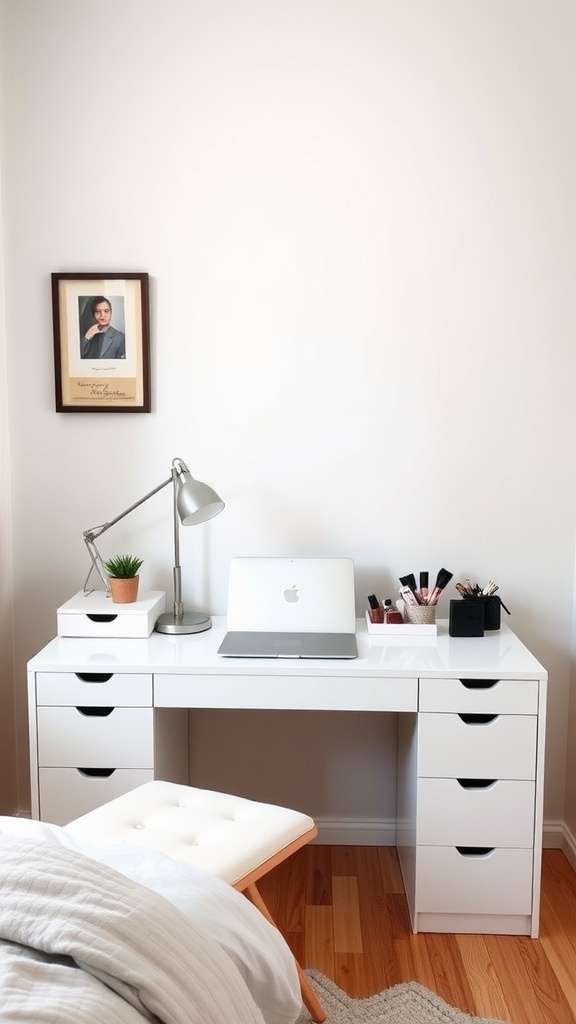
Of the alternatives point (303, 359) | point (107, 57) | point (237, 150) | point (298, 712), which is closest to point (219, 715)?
point (298, 712)

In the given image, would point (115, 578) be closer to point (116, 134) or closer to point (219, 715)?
point (219, 715)

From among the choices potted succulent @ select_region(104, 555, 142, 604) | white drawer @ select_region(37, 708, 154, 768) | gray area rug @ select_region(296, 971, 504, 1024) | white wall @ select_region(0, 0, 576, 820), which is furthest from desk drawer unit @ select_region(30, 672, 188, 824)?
gray area rug @ select_region(296, 971, 504, 1024)

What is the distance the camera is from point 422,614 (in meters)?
2.47

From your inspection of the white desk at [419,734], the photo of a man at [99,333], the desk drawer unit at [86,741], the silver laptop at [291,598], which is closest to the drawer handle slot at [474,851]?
the white desk at [419,734]

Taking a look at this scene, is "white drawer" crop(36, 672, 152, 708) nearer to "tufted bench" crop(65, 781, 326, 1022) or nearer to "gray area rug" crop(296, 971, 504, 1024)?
"tufted bench" crop(65, 781, 326, 1022)

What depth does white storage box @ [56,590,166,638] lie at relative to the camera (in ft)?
7.94

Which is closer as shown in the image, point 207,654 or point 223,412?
point 207,654

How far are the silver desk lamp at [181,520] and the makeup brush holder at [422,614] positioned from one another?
0.56m

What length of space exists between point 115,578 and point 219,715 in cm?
59

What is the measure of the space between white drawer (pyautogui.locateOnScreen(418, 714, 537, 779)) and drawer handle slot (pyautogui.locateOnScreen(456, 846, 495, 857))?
0.21 metres

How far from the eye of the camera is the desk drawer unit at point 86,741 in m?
2.27

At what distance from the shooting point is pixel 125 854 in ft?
5.26

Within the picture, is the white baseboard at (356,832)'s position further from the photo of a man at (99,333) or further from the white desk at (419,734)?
the photo of a man at (99,333)

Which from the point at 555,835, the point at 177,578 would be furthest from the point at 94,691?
the point at 555,835
